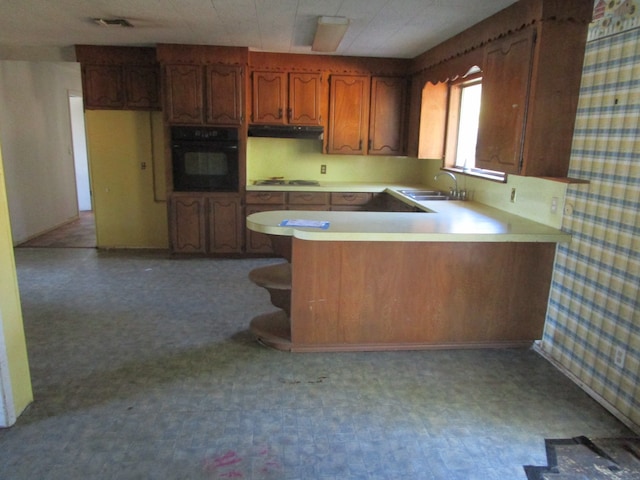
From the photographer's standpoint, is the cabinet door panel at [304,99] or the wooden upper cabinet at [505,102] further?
the cabinet door panel at [304,99]

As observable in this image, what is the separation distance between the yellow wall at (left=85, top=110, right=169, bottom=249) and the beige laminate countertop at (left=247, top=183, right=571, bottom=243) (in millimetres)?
2763

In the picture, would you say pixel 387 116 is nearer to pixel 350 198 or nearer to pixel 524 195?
pixel 350 198

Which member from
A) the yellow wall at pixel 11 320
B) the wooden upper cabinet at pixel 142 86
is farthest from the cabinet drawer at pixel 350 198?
the yellow wall at pixel 11 320

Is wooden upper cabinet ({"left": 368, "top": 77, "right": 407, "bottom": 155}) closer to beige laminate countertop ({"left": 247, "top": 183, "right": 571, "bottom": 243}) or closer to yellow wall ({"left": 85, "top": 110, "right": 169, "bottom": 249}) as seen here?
beige laminate countertop ({"left": 247, "top": 183, "right": 571, "bottom": 243})

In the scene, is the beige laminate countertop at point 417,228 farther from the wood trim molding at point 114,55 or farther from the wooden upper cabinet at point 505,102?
the wood trim molding at point 114,55

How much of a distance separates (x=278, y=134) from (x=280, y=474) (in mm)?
3825

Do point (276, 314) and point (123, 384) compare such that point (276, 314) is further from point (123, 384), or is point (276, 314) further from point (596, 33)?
point (596, 33)

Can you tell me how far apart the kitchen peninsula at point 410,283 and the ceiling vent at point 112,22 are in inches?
83.8

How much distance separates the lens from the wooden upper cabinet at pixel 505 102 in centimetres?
277

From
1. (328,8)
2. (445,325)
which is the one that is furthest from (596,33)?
(445,325)

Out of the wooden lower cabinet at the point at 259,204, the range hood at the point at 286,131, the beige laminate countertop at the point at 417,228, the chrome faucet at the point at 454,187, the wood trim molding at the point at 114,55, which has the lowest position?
the wooden lower cabinet at the point at 259,204

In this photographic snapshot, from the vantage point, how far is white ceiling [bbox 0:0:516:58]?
3143 mm

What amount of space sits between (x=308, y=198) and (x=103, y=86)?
8.37 feet

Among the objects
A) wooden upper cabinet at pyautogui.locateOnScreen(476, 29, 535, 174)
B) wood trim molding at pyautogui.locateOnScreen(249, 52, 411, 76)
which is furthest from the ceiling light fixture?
wooden upper cabinet at pyautogui.locateOnScreen(476, 29, 535, 174)
